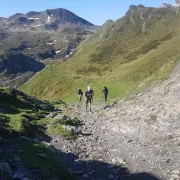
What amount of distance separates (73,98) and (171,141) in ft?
137

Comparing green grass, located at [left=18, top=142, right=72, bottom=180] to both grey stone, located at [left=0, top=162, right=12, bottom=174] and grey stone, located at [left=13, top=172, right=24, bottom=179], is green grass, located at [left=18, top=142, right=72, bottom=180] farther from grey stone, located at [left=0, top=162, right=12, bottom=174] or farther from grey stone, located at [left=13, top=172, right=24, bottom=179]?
grey stone, located at [left=0, top=162, right=12, bottom=174]

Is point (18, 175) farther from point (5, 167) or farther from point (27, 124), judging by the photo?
point (27, 124)

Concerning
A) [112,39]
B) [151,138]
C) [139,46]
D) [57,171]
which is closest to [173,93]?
[151,138]

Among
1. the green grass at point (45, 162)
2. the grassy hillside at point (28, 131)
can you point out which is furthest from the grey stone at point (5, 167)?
the green grass at point (45, 162)

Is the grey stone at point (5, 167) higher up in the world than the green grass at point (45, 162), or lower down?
higher up

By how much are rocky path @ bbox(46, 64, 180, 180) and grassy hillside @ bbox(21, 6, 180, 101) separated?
11.0m

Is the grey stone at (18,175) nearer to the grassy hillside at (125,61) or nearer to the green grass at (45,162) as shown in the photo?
the green grass at (45,162)

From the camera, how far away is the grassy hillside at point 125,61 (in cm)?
7412

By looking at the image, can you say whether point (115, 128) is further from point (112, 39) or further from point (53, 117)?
point (112, 39)

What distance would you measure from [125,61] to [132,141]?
72784mm

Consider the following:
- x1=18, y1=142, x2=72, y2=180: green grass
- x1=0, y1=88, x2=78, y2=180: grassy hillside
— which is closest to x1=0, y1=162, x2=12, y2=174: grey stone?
x1=0, y1=88, x2=78, y2=180: grassy hillside

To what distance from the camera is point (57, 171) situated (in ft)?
72.3

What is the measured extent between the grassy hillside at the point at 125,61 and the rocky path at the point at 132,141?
1096cm

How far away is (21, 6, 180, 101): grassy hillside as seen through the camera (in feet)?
243
